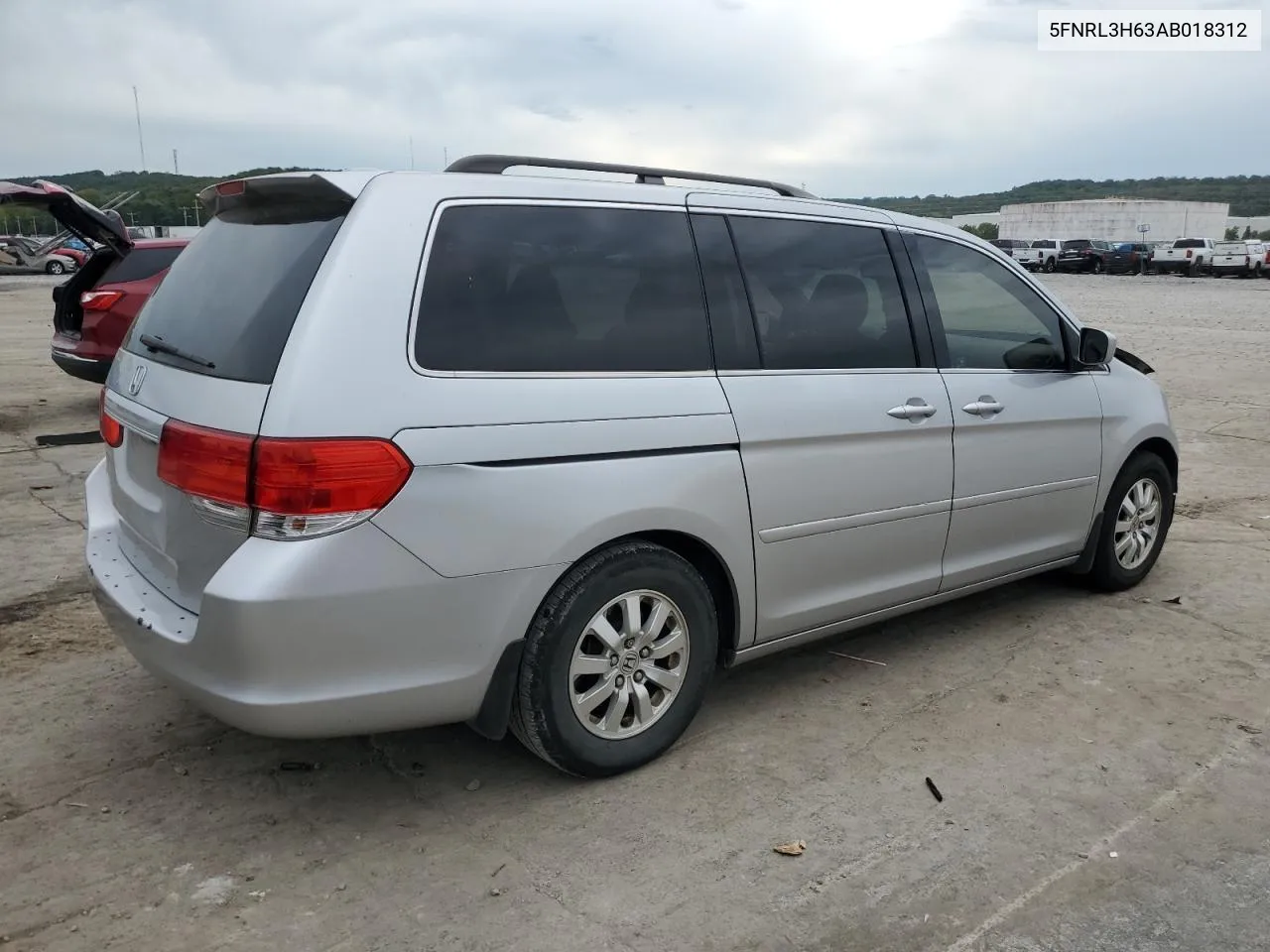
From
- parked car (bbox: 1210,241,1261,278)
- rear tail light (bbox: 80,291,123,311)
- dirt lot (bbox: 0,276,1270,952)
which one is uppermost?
parked car (bbox: 1210,241,1261,278)

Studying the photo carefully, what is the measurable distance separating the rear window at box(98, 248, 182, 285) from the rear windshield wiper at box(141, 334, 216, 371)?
6.74 metres

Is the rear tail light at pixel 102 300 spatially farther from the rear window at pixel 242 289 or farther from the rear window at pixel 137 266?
the rear window at pixel 242 289

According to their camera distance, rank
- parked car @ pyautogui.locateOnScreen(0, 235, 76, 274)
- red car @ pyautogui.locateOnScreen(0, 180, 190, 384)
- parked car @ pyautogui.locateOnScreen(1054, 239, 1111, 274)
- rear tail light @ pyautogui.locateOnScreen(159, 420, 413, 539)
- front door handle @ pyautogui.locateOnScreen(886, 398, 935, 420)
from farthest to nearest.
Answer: parked car @ pyautogui.locateOnScreen(1054, 239, 1111, 274)
parked car @ pyautogui.locateOnScreen(0, 235, 76, 274)
red car @ pyautogui.locateOnScreen(0, 180, 190, 384)
front door handle @ pyautogui.locateOnScreen(886, 398, 935, 420)
rear tail light @ pyautogui.locateOnScreen(159, 420, 413, 539)

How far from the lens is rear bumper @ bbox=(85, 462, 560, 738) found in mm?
2643

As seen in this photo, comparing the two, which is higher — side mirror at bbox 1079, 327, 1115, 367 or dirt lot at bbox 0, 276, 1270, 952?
side mirror at bbox 1079, 327, 1115, 367

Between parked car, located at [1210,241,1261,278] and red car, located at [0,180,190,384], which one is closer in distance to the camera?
red car, located at [0,180,190,384]

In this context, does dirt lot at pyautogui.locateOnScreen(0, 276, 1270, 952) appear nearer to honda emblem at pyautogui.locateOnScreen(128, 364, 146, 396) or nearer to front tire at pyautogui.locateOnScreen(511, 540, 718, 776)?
front tire at pyautogui.locateOnScreen(511, 540, 718, 776)

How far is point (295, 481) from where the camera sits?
2.62 metres

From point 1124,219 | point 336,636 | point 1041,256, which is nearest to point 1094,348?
point 336,636

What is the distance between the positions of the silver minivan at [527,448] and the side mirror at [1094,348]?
0.79 meters

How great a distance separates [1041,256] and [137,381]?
4911 cm

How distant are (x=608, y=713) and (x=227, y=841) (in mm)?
1154

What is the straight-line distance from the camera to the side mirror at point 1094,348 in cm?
470

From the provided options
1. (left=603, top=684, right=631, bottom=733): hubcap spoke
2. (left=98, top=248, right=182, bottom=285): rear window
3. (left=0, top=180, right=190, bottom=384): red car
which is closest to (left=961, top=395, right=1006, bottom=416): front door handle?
(left=603, top=684, right=631, bottom=733): hubcap spoke
